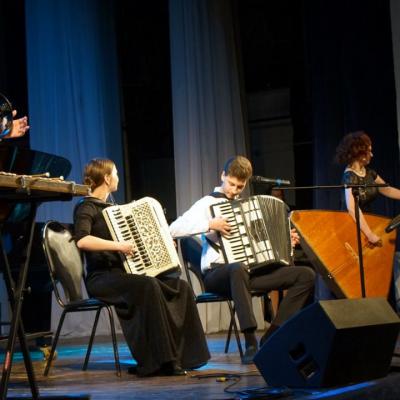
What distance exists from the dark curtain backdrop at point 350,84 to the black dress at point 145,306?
244cm

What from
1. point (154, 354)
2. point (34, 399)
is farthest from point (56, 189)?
point (154, 354)

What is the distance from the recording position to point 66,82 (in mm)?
6828

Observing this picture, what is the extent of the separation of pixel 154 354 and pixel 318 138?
2915 mm

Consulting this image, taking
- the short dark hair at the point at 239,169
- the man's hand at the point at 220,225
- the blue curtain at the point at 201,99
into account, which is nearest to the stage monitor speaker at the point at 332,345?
the man's hand at the point at 220,225

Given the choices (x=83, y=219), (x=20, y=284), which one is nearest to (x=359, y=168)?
(x=83, y=219)

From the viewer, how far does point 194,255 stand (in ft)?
15.0

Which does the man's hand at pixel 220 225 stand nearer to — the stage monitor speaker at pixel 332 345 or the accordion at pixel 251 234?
the accordion at pixel 251 234

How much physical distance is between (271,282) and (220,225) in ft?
1.48

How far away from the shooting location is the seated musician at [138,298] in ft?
12.0

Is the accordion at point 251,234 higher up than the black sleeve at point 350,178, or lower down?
lower down

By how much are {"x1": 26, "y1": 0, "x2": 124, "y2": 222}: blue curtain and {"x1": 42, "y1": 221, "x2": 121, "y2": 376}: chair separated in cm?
277

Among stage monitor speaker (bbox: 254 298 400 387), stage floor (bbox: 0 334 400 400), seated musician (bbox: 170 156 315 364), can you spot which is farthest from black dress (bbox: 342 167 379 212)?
stage monitor speaker (bbox: 254 298 400 387)

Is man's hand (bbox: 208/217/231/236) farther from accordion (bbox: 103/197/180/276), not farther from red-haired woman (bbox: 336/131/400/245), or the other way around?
red-haired woman (bbox: 336/131/400/245)

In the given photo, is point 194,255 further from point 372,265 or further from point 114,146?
point 114,146
